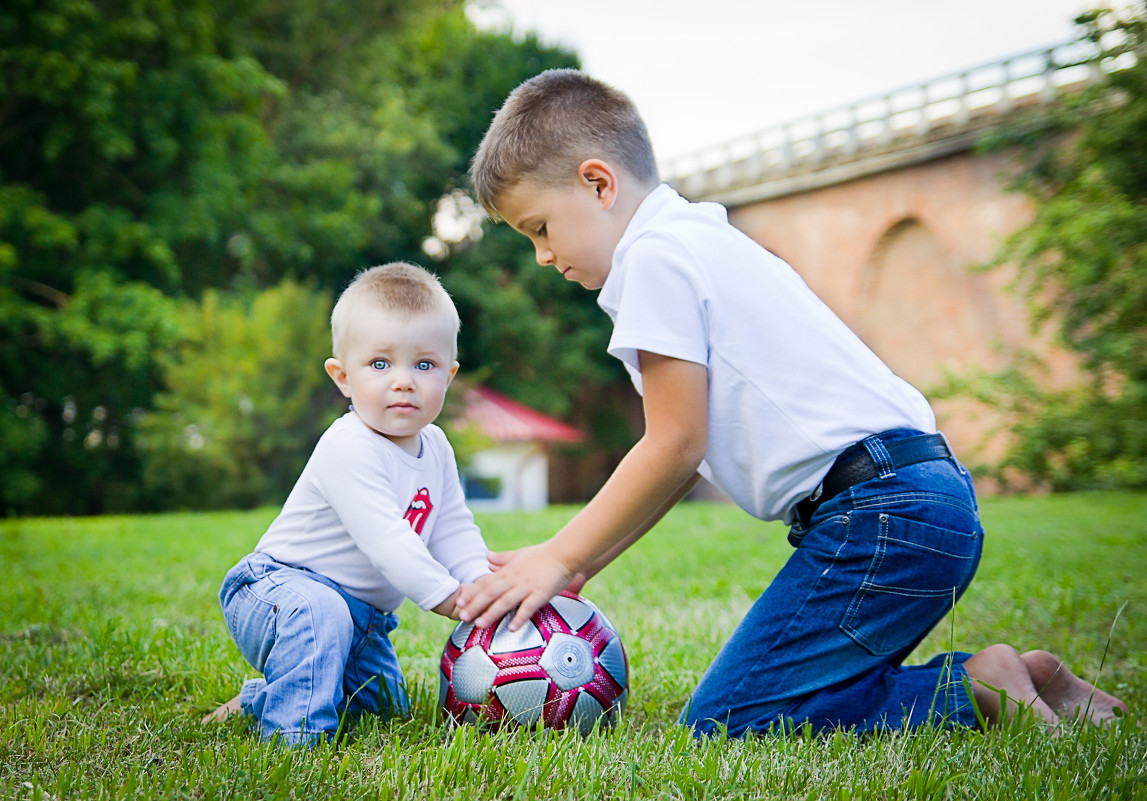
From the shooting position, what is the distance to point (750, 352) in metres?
2.24

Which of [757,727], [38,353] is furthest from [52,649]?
[38,353]

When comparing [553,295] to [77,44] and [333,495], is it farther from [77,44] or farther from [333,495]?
[333,495]

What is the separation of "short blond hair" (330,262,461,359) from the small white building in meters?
22.3

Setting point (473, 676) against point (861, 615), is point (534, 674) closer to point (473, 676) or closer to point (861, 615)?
point (473, 676)

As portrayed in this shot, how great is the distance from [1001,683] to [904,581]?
435 millimetres

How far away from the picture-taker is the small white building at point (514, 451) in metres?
25.6

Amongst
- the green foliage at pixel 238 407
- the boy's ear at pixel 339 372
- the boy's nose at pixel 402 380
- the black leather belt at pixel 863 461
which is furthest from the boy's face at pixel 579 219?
the green foliage at pixel 238 407

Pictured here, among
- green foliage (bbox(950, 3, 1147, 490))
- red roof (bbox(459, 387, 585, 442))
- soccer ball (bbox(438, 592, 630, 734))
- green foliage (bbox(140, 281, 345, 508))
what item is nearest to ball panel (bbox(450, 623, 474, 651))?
soccer ball (bbox(438, 592, 630, 734))

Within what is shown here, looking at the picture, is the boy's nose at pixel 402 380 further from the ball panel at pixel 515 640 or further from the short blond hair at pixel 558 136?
the ball panel at pixel 515 640

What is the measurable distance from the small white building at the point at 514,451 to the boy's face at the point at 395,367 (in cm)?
2235

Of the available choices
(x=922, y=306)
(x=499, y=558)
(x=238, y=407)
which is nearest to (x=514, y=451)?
(x=238, y=407)

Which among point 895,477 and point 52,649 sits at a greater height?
point 895,477

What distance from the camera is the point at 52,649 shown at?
3160mm

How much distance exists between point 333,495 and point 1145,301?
12.9 meters
